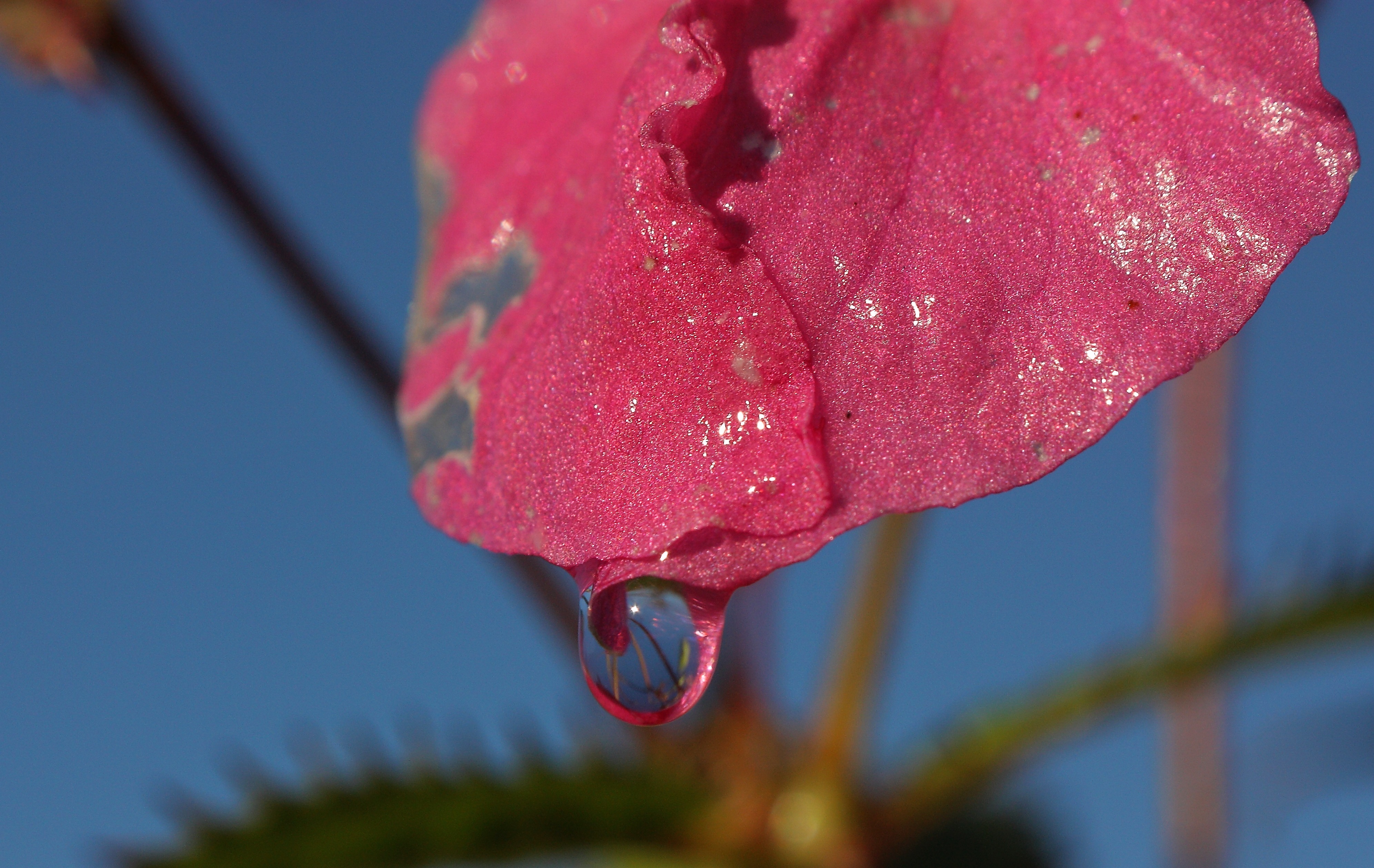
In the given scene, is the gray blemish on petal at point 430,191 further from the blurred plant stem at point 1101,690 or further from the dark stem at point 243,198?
the blurred plant stem at point 1101,690

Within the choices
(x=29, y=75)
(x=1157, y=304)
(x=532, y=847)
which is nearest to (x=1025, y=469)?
(x=1157, y=304)

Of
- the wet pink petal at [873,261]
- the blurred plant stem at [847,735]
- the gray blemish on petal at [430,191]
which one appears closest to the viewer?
the wet pink petal at [873,261]

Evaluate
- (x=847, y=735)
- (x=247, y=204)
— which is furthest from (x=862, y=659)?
(x=247, y=204)

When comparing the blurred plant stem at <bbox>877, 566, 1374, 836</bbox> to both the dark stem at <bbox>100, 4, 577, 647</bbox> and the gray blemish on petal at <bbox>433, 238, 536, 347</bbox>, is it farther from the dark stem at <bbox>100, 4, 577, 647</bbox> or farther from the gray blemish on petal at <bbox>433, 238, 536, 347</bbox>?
the gray blemish on petal at <bbox>433, 238, 536, 347</bbox>

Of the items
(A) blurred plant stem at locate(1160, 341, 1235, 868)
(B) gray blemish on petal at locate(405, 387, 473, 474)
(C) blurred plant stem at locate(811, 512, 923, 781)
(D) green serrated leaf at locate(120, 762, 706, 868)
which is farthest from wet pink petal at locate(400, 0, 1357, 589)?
(A) blurred plant stem at locate(1160, 341, 1235, 868)

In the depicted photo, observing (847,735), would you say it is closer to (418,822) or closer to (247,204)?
(418,822)

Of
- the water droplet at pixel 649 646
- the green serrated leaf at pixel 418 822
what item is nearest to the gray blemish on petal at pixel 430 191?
the water droplet at pixel 649 646
